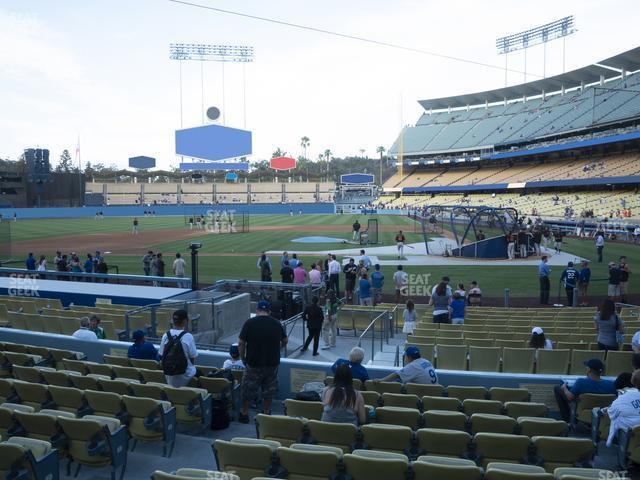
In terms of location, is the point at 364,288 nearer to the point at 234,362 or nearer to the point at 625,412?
the point at 234,362

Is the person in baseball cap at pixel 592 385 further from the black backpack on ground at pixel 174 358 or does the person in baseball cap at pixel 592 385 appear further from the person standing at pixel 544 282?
the person standing at pixel 544 282

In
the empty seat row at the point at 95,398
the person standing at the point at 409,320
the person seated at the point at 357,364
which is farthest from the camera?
the person standing at the point at 409,320

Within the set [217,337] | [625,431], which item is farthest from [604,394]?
[217,337]

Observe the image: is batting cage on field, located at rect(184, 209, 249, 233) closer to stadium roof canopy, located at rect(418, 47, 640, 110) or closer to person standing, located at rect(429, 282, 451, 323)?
person standing, located at rect(429, 282, 451, 323)

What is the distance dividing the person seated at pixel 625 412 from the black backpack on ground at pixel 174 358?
4922 mm

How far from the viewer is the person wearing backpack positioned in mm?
6574

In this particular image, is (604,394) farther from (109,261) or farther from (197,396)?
(109,261)

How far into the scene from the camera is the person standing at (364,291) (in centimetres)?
1549

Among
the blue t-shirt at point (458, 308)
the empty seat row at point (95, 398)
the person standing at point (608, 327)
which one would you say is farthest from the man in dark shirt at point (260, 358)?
the blue t-shirt at point (458, 308)

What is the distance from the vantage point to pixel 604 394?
20.2ft

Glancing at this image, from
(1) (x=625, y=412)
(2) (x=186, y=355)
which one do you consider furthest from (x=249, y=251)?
(1) (x=625, y=412)

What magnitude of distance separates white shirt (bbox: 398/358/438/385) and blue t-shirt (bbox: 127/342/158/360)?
390cm

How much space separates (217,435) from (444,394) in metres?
2.92

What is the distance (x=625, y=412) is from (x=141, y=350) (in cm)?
651
